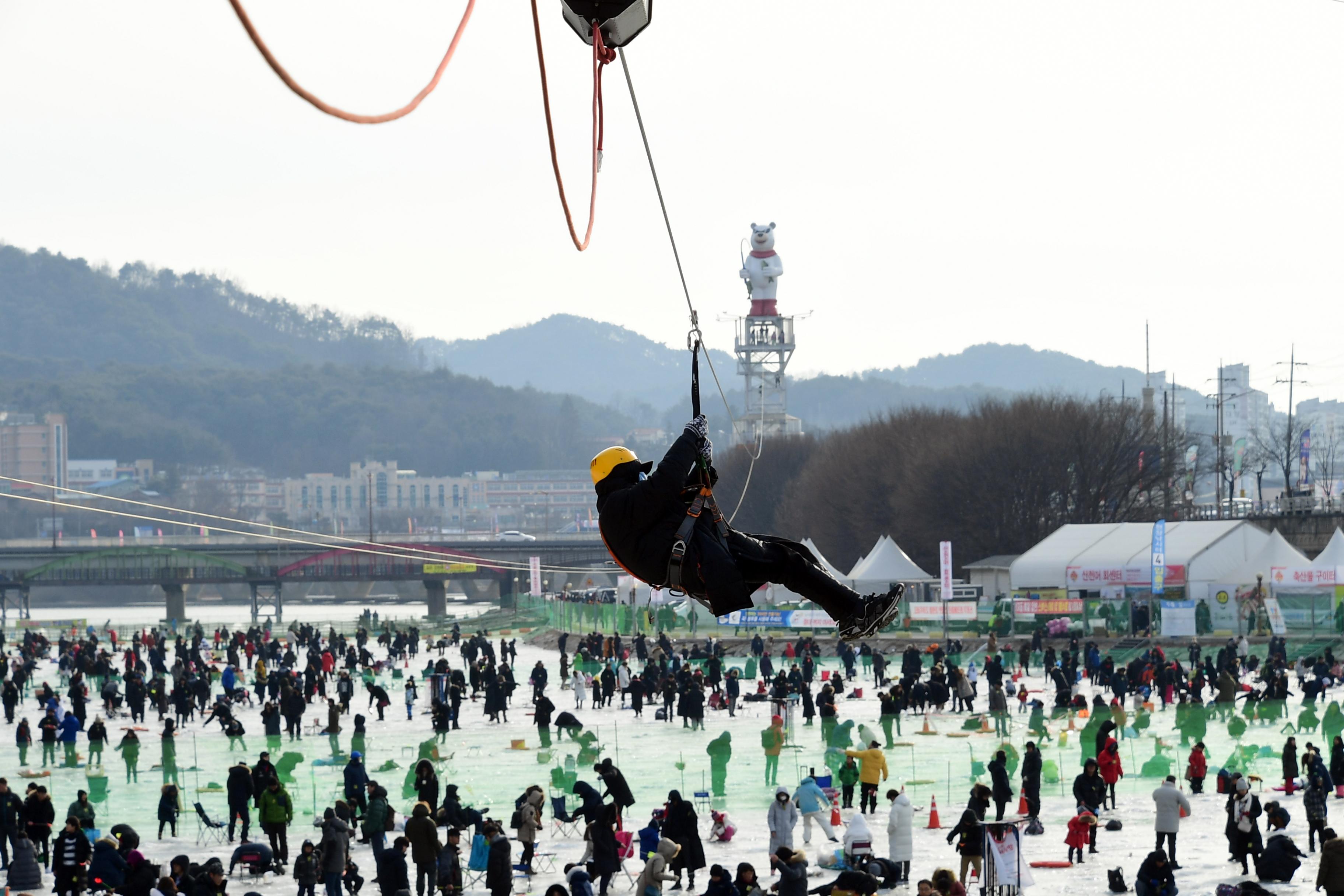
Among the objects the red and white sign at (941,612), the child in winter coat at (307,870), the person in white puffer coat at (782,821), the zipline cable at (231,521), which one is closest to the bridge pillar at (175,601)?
the zipline cable at (231,521)

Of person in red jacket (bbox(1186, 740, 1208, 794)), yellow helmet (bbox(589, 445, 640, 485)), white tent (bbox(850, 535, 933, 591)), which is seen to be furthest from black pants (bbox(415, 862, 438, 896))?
white tent (bbox(850, 535, 933, 591))

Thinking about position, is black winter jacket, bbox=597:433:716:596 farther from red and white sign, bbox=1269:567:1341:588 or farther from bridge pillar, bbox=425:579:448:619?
bridge pillar, bbox=425:579:448:619

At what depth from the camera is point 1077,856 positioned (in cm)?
1739

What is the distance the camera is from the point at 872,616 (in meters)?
7.73

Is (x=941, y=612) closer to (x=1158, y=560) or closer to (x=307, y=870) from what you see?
(x=1158, y=560)

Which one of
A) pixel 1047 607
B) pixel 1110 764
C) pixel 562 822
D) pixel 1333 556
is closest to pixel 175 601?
pixel 1047 607

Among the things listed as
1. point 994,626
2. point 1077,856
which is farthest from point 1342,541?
point 1077,856

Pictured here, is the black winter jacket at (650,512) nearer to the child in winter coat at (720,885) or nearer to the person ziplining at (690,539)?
the person ziplining at (690,539)

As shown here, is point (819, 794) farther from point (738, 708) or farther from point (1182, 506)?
point (1182, 506)

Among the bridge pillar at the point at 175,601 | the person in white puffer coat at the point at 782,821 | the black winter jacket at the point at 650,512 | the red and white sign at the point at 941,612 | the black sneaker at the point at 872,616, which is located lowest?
the bridge pillar at the point at 175,601

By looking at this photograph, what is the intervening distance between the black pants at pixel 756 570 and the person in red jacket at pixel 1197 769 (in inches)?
594

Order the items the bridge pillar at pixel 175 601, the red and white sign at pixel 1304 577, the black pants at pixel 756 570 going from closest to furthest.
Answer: the black pants at pixel 756 570, the red and white sign at pixel 1304 577, the bridge pillar at pixel 175 601

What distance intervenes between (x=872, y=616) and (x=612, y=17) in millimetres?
3024

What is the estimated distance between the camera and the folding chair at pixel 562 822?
760 inches
